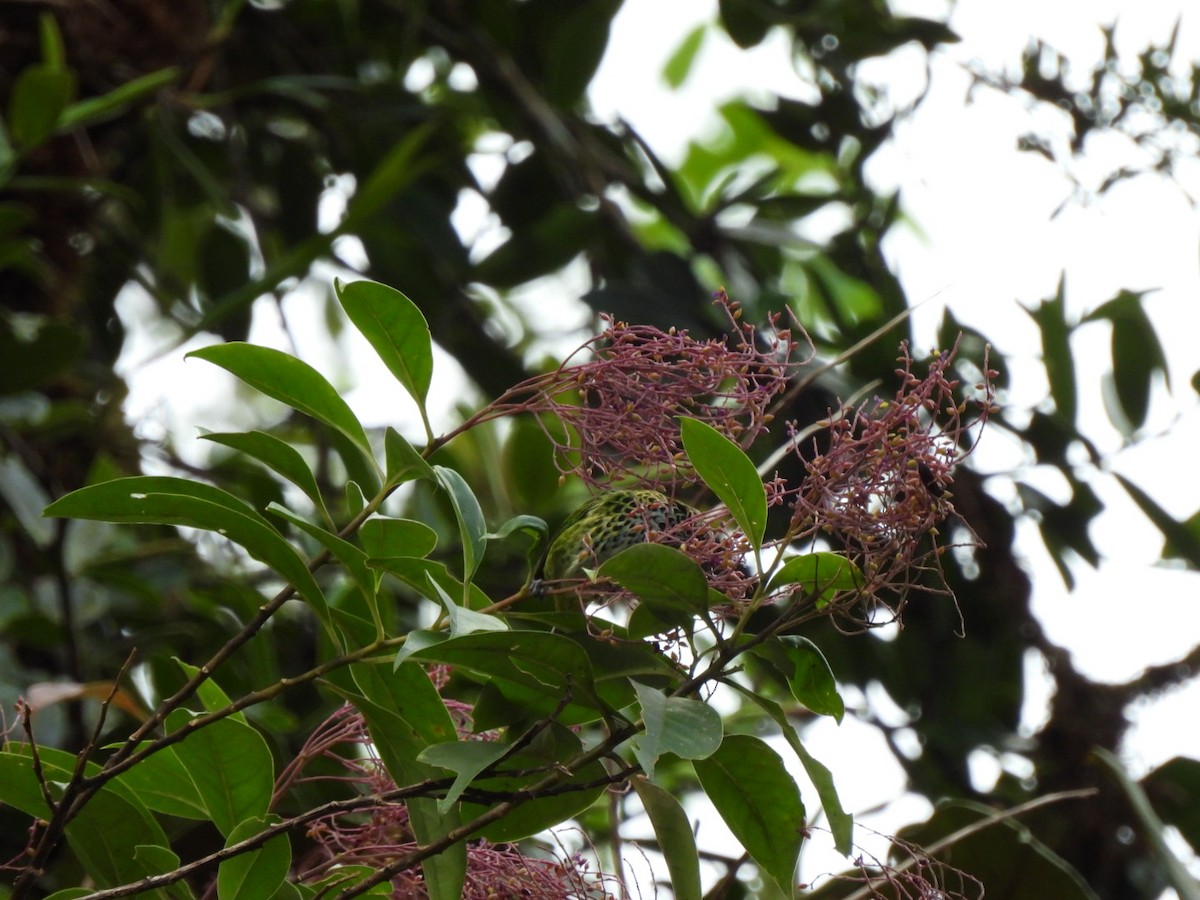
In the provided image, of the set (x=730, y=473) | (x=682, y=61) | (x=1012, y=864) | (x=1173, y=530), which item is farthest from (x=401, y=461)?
(x=682, y=61)

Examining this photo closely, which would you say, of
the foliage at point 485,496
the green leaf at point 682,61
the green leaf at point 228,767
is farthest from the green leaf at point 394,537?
the green leaf at point 682,61

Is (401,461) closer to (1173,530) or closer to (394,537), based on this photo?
(394,537)

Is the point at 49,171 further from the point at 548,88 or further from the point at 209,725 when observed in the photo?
the point at 209,725

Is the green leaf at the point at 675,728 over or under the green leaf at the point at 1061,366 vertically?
under

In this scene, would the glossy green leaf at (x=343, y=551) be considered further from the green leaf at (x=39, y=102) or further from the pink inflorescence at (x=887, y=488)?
Result: the green leaf at (x=39, y=102)

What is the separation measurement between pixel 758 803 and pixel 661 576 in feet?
0.47

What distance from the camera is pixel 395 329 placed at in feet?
2.04

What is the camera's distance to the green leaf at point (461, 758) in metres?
0.52

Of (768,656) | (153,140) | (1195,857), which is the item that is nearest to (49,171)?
(153,140)

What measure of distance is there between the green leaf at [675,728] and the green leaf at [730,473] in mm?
71

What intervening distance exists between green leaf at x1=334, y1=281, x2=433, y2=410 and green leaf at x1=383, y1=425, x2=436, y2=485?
47 mm

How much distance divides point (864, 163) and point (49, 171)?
1.07 metres

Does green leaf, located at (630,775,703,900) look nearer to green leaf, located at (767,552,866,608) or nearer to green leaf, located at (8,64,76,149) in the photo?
green leaf, located at (767,552,866,608)

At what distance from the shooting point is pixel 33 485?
126cm
